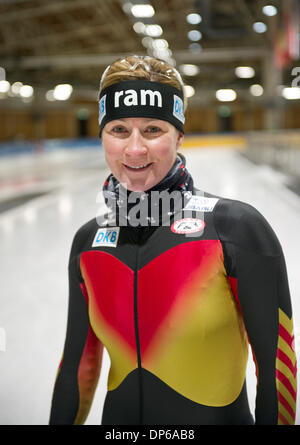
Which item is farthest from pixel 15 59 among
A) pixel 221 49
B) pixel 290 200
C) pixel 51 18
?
pixel 290 200

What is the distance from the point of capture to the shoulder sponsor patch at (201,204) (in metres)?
1.11

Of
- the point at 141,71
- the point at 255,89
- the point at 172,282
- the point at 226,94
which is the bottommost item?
the point at 172,282

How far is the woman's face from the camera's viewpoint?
100 cm

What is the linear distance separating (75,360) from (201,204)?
1.98 ft

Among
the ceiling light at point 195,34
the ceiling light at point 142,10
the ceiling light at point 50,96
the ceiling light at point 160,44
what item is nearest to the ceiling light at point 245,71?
the ceiling light at point 50,96

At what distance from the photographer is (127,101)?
3.34 feet

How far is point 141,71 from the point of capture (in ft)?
3.46

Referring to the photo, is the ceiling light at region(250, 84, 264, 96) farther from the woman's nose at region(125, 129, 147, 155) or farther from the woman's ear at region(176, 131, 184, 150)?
the woman's nose at region(125, 129, 147, 155)

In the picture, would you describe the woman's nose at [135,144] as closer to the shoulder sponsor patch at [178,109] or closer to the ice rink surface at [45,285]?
the shoulder sponsor patch at [178,109]

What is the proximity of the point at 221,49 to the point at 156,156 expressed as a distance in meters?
15.6

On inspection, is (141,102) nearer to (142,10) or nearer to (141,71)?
(141,71)

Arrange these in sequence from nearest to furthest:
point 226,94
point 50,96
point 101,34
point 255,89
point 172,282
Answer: point 172,282 → point 101,34 → point 50,96 → point 255,89 → point 226,94

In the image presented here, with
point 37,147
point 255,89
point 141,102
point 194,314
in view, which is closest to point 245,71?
point 255,89

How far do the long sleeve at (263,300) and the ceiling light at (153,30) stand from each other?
11405mm
